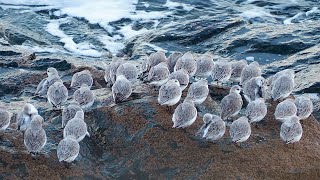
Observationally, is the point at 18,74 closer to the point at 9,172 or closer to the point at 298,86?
the point at 9,172

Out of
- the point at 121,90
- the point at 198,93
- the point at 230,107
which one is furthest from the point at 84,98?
the point at 230,107

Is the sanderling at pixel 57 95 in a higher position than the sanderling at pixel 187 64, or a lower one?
lower

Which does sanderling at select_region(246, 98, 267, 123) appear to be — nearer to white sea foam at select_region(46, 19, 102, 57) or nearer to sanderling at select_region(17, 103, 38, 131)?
sanderling at select_region(17, 103, 38, 131)

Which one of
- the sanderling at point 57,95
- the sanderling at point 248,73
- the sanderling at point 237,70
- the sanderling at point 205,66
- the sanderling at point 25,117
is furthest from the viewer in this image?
the sanderling at point 237,70

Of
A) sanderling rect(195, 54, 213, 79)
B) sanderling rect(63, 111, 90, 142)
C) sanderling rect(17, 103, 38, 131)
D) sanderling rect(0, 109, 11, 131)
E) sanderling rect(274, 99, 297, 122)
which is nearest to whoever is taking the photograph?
sanderling rect(63, 111, 90, 142)

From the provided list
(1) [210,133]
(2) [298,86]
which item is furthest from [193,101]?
(2) [298,86]

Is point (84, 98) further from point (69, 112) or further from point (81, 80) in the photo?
point (81, 80)

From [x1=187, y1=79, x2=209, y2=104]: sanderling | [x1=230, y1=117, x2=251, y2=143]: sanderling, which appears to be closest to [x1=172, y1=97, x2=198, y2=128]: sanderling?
[x1=187, y1=79, x2=209, y2=104]: sanderling

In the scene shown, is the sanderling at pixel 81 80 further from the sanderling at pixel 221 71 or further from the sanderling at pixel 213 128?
the sanderling at pixel 213 128

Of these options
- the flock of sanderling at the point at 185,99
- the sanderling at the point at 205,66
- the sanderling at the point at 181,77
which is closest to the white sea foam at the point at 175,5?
the flock of sanderling at the point at 185,99
